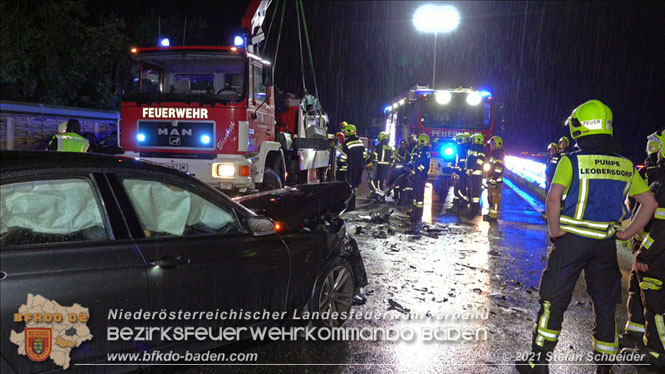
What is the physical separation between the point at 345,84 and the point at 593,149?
5461cm

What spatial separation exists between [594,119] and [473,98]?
49.7 ft

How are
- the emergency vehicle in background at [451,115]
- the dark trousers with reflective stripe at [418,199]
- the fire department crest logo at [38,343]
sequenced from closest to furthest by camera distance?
the fire department crest logo at [38,343] < the dark trousers with reflective stripe at [418,199] < the emergency vehicle in background at [451,115]

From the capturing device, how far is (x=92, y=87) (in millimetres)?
24406

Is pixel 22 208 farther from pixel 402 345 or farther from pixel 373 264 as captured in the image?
pixel 373 264

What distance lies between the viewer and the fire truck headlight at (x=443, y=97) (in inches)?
722

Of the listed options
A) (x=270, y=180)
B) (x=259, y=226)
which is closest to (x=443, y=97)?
(x=270, y=180)

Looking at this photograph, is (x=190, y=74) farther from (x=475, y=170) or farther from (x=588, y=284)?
(x=588, y=284)

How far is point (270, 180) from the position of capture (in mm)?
9883

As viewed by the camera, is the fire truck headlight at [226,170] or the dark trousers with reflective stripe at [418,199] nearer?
the fire truck headlight at [226,170]

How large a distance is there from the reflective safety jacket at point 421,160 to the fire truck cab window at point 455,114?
6485 millimetres

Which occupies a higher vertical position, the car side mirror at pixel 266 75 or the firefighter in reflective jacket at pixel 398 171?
the car side mirror at pixel 266 75

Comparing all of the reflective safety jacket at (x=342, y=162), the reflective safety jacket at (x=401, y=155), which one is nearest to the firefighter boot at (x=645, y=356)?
the reflective safety jacket at (x=401, y=155)

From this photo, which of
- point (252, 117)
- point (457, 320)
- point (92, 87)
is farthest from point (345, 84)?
point (457, 320)

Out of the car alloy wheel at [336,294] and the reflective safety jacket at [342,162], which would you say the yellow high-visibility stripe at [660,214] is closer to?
the car alloy wheel at [336,294]
